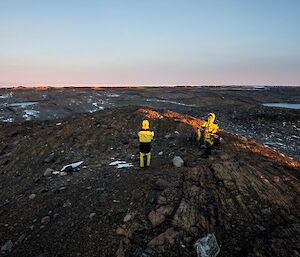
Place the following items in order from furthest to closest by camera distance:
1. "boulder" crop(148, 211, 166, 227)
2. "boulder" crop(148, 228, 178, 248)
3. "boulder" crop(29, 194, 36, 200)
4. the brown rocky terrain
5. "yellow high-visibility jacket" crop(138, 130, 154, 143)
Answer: "yellow high-visibility jacket" crop(138, 130, 154, 143)
"boulder" crop(29, 194, 36, 200)
"boulder" crop(148, 211, 166, 227)
the brown rocky terrain
"boulder" crop(148, 228, 178, 248)

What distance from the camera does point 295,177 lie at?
9.41m

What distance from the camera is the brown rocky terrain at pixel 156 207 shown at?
6.34 metres

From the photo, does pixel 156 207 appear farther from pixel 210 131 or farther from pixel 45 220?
pixel 210 131

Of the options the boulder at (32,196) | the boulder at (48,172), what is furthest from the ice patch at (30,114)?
the boulder at (32,196)

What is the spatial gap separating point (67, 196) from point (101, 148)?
4583 mm

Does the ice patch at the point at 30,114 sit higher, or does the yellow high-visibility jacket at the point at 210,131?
the yellow high-visibility jacket at the point at 210,131

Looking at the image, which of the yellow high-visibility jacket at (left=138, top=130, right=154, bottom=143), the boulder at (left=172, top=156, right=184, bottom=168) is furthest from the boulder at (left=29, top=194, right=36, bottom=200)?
the boulder at (left=172, top=156, right=184, bottom=168)

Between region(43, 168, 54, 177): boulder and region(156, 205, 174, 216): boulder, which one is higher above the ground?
region(156, 205, 174, 216): boulder

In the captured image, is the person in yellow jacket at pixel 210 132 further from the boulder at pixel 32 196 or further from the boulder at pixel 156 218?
the boulder at pixel 32 196

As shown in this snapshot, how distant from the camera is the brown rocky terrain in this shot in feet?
20.8

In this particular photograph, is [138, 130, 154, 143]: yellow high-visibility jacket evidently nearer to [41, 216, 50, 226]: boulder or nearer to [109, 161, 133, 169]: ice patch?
[109, 161, 133, 169]: ice patch

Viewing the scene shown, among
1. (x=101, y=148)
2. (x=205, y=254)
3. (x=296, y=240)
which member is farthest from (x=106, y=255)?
(x=101, y=148)

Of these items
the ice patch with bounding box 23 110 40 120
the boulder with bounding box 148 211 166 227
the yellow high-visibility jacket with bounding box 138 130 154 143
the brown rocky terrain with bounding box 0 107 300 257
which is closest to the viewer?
the brown rocky terrain with bounding box 0 107 300 257

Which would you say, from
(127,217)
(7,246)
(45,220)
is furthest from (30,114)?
(127,217)
